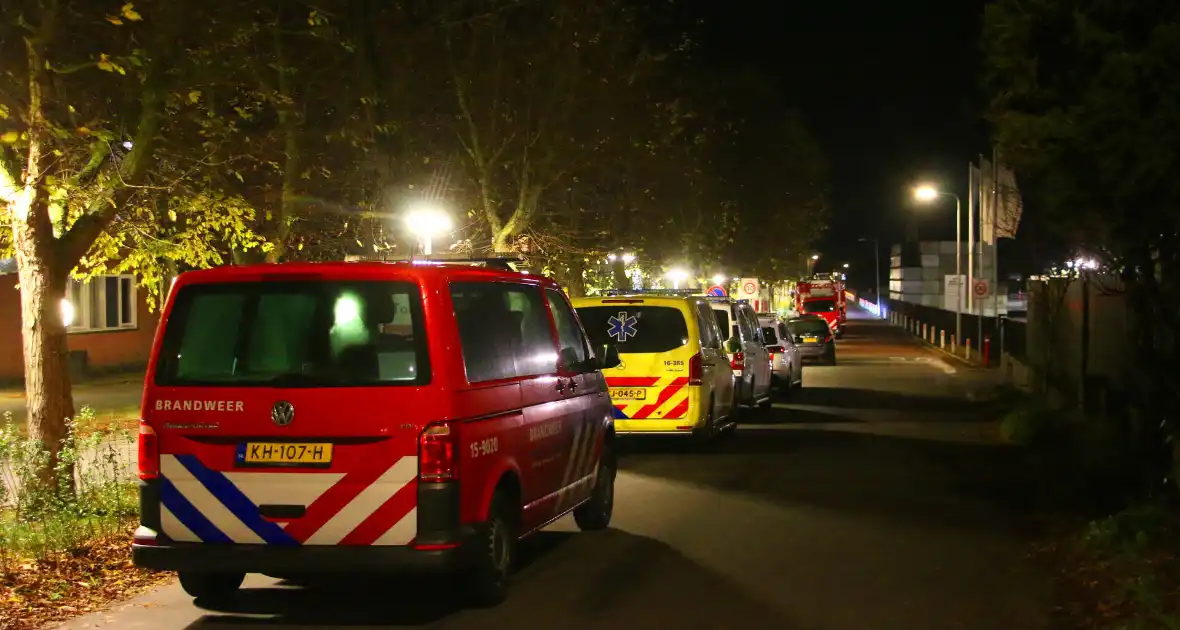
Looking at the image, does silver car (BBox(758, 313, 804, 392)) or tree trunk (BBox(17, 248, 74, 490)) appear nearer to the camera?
tree trunk (BBox(17, 248, 74, 490))

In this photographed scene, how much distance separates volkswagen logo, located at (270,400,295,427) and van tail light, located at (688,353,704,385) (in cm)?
936

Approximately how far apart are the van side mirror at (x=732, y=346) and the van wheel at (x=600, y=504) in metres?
8.50

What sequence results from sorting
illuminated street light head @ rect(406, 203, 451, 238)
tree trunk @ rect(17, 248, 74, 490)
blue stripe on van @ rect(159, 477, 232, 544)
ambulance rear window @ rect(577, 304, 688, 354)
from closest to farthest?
blue stripe on van @ rect(159, 477, 232, 544)
tree trunk @ rect(17, 248, 74, 490)
ambulance rear window @ rect(577, 304, 688, 354)
illuminated street light head @ rect(406, 203, 451, 238)

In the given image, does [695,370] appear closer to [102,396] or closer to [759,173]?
[102,396]

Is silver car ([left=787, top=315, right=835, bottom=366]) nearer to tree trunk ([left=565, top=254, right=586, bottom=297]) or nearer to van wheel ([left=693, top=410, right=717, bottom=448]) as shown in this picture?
tree trunk ([left=565, top=254, right=586, bottom=297])

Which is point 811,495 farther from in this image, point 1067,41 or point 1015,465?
point 1067,41

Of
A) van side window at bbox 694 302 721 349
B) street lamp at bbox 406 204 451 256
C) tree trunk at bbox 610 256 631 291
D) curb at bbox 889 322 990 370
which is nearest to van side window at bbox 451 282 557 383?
van side window at bbox 694 302 721 349

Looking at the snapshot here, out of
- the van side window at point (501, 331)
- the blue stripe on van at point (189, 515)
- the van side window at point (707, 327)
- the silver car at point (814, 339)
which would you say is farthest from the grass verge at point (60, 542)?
the silver car at point (814, 339)

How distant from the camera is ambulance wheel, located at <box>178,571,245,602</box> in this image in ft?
27.5

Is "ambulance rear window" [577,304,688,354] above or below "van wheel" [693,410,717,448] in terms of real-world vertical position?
above

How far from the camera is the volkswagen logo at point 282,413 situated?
7.62 meters

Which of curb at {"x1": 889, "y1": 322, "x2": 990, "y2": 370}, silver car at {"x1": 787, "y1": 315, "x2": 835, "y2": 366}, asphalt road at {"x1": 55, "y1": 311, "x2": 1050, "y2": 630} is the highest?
silver car at {"x1": 787, "y1": 315, "x2": 835, "y2": 366}

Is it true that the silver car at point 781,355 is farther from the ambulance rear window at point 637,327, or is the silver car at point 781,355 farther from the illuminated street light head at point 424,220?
the ambulance rear window at point 637,327

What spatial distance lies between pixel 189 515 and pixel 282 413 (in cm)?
82
